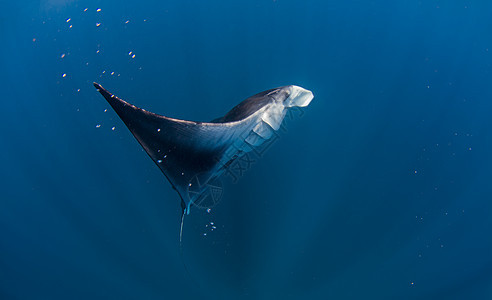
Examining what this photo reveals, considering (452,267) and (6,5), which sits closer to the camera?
(6,5)

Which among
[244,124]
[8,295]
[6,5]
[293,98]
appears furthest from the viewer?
[8,295]

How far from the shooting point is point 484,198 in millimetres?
6930

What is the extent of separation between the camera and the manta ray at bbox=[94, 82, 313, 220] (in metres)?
1.99

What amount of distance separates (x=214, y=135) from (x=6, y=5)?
17.4 feet

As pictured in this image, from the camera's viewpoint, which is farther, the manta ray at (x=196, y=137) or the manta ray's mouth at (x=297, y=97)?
the manta ray's mouth at (x=297, y=97)

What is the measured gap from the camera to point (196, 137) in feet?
7.23

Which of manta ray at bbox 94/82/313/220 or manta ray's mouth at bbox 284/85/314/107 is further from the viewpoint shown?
manta ray's mouth at bbox 284/85/314/107

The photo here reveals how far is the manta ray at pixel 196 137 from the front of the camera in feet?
6.54

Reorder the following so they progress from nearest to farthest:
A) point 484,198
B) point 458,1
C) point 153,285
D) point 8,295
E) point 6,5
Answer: point 458,1, point 6,5, point 484,198, point 153,285, point 8,295

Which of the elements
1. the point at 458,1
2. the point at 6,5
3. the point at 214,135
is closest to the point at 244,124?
the point at 214,135

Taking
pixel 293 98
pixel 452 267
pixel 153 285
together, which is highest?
pixel 293 98

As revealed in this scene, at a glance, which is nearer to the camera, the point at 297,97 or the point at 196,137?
the point at 196,137

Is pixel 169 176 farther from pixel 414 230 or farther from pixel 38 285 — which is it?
pixel 38 285

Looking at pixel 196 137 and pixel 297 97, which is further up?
pixel 196 137
